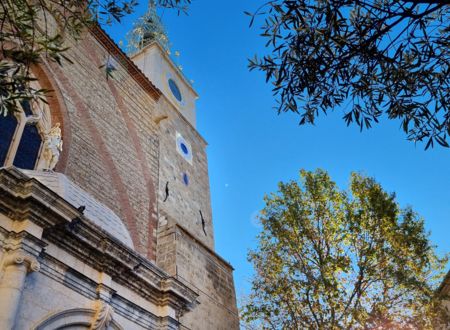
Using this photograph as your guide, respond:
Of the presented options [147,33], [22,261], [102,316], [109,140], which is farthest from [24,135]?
[147,33]

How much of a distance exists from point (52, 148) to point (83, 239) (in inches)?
94.0

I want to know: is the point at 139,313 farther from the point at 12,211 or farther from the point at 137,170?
the point at 137,170

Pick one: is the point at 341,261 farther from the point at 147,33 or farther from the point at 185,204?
the point at 147,33

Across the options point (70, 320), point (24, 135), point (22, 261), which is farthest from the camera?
point (24, 135)

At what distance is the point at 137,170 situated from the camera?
11.8 m

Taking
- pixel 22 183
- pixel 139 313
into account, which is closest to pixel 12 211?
pixel 22 183

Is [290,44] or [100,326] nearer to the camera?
[290,44]

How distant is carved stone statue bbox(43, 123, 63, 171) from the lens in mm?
8367

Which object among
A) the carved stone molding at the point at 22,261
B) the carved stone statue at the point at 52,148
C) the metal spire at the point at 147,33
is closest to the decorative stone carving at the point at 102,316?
the carved stone molding at the point at 22,261

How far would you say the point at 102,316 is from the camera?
22.9 feet

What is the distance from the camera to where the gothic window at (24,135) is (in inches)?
335

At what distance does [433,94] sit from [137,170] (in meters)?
8.38

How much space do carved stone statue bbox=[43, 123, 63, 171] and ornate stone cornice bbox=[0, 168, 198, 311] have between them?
1.79m

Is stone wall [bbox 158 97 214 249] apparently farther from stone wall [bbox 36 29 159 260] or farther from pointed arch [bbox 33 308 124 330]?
pointed arch [bbox 33 308 124 330]
